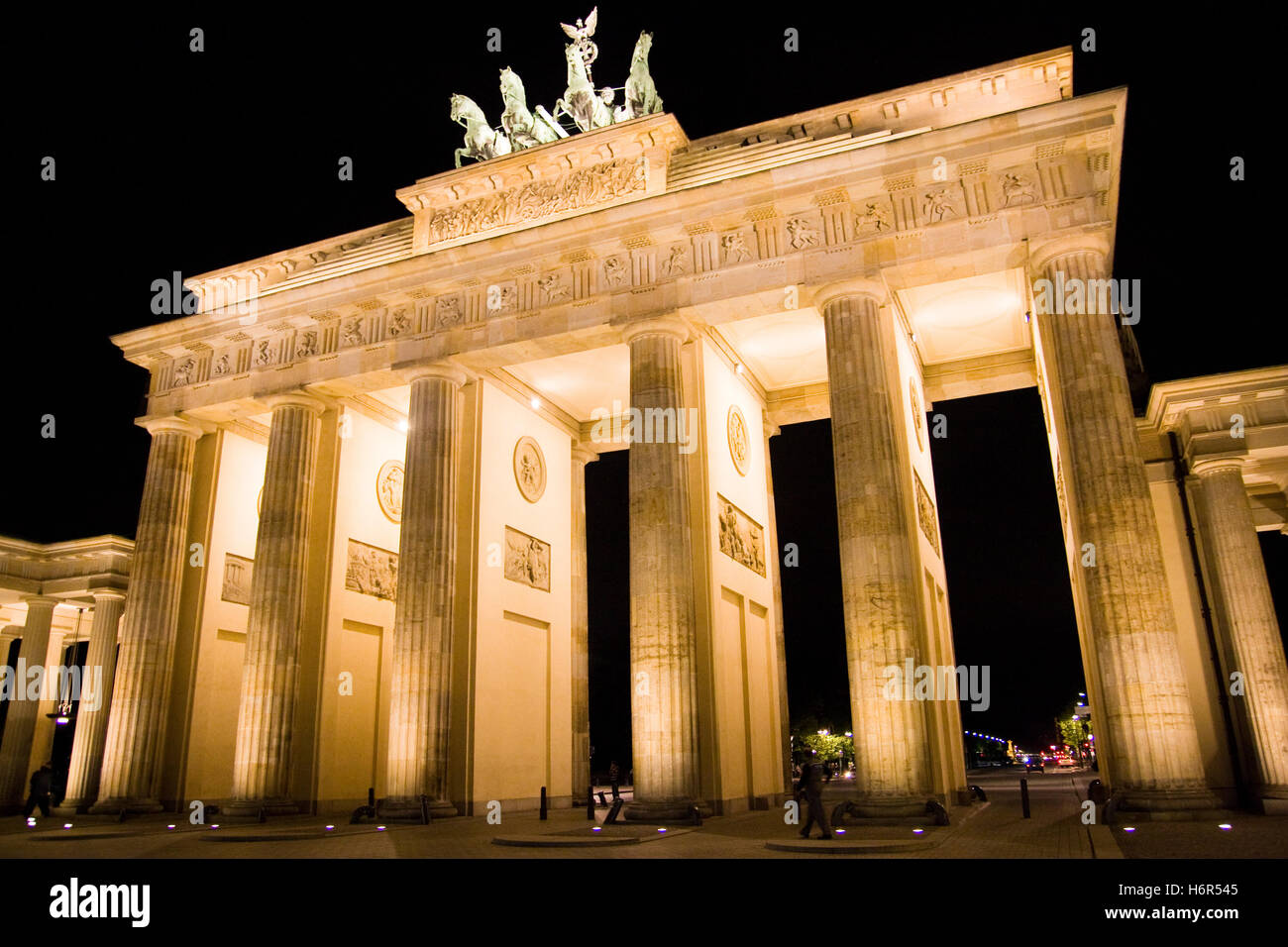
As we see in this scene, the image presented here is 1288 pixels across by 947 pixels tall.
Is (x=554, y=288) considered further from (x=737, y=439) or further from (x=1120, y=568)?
(x=1120, y=568)

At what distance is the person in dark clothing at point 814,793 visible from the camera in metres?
13.4

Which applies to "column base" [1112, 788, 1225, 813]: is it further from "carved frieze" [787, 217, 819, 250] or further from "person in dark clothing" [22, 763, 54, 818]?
"person in dark clothing" [22, 763, 54, 818]

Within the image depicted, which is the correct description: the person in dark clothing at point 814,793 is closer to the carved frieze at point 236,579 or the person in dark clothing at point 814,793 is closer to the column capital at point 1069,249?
the column capital at point 1069,249

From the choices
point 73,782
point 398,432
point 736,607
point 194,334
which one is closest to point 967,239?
point 736,607

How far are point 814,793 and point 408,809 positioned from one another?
366 inches

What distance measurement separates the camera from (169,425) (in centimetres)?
2531

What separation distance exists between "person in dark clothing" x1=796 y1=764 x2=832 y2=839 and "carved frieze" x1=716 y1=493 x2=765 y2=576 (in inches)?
306

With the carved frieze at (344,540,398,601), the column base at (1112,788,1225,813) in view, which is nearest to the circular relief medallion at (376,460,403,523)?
the carved frieze at (344,540,398,601)

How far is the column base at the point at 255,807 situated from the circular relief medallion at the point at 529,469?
9129mm

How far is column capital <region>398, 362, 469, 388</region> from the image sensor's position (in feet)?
72.8

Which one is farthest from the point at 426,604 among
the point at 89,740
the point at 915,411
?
the point at 915,411

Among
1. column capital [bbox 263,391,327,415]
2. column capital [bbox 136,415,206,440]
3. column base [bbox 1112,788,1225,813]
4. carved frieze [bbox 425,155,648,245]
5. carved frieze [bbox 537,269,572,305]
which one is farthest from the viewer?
column capital [bbox 136,415,206,440]

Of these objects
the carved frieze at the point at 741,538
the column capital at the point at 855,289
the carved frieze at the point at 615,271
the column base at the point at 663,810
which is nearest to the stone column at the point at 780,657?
the carved frieze at the point at 741,538

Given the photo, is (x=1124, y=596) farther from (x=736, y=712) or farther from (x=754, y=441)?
(x=754, y=441)
